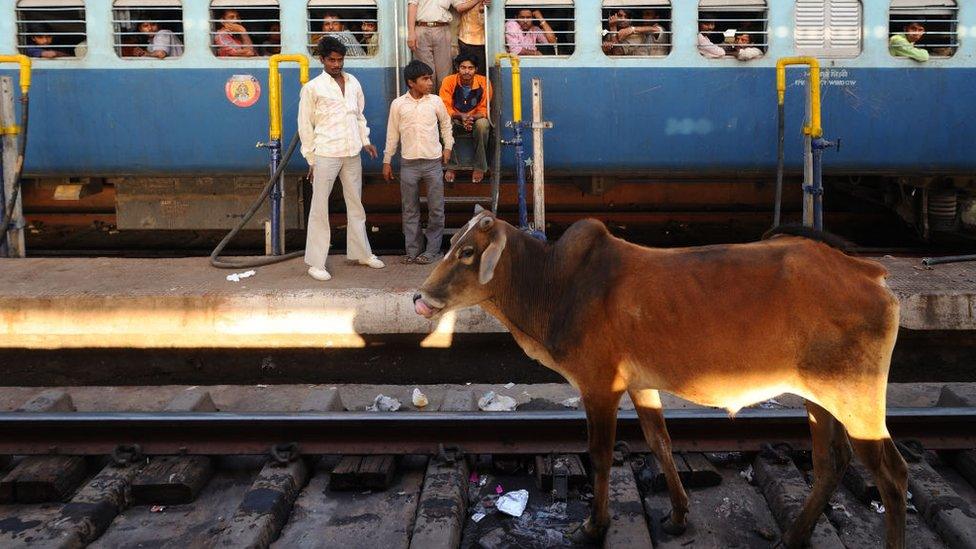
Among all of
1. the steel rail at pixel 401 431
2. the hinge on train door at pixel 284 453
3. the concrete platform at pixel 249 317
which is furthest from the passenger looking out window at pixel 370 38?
the hinge on train door at pixel 284 453

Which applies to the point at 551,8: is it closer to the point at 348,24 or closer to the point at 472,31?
the point at 472,31

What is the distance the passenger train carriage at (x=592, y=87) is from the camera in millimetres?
9836

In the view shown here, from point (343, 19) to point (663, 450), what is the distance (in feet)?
23.0

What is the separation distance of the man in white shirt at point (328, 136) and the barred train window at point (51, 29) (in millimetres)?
3574

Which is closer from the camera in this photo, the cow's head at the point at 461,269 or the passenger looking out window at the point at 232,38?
the cow's head at the point at 461,269

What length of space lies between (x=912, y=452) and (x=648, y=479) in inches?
53.9

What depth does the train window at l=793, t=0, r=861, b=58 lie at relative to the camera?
9875 mm

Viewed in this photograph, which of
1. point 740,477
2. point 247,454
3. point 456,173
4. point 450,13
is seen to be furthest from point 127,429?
point 456,173

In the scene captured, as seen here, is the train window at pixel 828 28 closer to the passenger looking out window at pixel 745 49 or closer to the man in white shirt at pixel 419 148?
the passenger looking out window at pixel 745 49

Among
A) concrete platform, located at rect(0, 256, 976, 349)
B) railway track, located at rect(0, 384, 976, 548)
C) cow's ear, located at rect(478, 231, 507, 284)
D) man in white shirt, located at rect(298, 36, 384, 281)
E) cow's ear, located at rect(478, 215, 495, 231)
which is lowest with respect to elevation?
railway track, located at rect(0, 384, 976, 548)

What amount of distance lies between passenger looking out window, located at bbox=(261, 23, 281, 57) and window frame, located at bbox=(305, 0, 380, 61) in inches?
13.4

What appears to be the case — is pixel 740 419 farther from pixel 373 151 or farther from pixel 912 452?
pixel 373 151

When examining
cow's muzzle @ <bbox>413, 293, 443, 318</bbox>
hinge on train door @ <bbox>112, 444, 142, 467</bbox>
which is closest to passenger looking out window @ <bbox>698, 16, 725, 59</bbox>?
cow's muzzle @ <bbox>413, 293, 443, 318</bbox>

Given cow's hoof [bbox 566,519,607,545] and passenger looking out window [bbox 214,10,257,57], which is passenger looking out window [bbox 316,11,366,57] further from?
cow's hoof [bbox 566,519,607,545]
